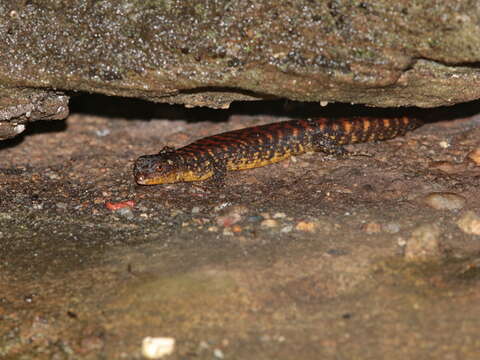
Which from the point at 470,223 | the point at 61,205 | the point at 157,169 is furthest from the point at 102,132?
the point at 470,223

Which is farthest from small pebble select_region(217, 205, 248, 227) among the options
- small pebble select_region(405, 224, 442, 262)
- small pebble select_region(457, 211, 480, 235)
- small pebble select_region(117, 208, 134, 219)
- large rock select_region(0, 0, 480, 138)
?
small pebble select_region(457, 211, 480, 235)

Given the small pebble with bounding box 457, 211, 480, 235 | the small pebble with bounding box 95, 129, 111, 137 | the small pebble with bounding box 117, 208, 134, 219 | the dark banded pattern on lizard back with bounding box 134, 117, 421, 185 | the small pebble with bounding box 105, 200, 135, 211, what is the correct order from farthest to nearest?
Answer: the small pebble with bounding box 95, 129, 111, 137 < the dark banded pattern on lizard back with bounding box 134, 117, 421, 185 < the small pebble with bounding box 105, 200, 135, 211 < the small pebble with bounding box 117, 208, 134, 219 < the small pebble with bounding box 457, 211, 480, 235

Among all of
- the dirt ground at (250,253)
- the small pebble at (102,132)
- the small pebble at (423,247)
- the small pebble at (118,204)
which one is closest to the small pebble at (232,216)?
the dirt ground at (250,253)

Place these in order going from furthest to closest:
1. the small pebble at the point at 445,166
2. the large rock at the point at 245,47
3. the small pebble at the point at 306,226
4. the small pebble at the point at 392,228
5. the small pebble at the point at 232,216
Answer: the small pebble at the point at 445,166
the small pebble at the point at 232,216
the small pebble at the point at 306,226
the small pebble at the point at 392,228
the large rock at the point at 245,47

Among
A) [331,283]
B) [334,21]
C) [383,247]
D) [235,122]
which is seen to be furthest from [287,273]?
[235,122]

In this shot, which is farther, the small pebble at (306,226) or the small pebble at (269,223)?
the small pebble at (269,223)

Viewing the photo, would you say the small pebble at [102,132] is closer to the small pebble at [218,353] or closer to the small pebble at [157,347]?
the small pebble at [157,347]

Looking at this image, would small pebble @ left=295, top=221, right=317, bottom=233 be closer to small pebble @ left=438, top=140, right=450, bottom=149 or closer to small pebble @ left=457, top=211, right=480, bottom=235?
small pebble @ left=457, top=211, right=480, bottom=235
